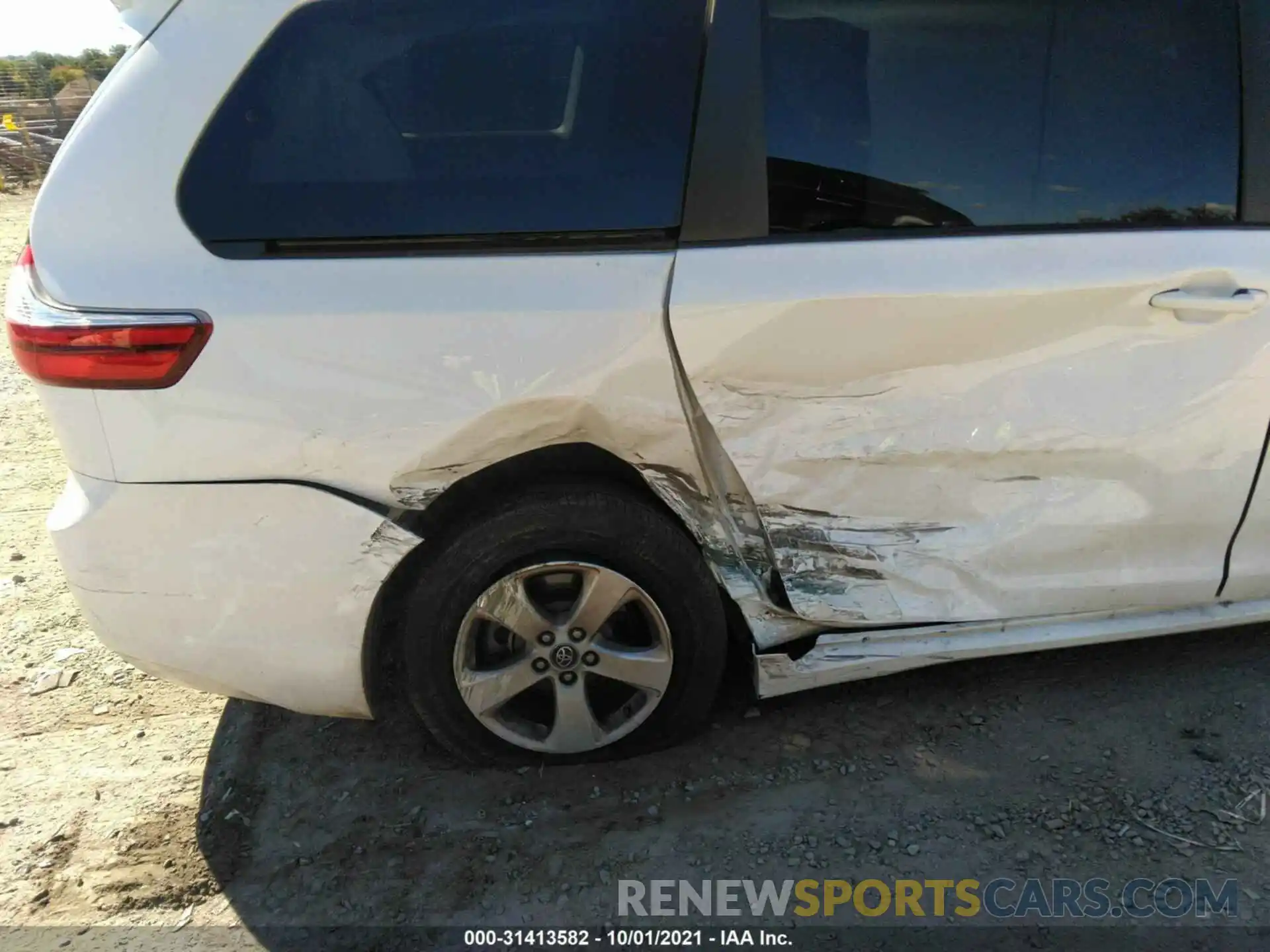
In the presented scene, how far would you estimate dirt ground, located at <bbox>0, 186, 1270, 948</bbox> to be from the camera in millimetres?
2072

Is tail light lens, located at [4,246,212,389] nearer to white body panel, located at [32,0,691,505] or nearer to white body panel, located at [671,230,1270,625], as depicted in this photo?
white body panel, located at [32,0,691,505]

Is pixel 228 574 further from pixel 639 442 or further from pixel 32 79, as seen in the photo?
pixel 32 79

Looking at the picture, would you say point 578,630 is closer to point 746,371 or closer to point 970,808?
point 746,371

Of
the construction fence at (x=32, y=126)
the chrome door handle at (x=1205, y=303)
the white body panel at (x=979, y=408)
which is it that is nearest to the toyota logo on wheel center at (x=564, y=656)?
the white body panel at (x=979, y=408)

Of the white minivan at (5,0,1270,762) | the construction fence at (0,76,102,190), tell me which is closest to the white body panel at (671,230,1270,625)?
the white minivan at (5,0,1270,762)

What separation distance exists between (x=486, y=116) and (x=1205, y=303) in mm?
1613

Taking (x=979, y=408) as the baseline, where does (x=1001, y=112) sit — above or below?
above

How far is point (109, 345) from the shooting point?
1.88 metres

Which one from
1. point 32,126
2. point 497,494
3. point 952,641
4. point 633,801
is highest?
point 497,494

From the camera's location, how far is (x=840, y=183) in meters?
1.99

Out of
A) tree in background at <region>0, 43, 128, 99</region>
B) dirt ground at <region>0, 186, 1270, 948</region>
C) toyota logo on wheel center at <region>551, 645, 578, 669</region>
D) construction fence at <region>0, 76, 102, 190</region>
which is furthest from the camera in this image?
tree in background at <region>0, 43, 128, 99</region>

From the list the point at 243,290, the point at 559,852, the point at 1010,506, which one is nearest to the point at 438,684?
the point at 559,852

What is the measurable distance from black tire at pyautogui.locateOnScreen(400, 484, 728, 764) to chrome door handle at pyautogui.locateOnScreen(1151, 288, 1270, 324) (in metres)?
1.18

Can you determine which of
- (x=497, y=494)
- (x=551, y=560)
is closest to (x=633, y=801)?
(x=551, y=560)
